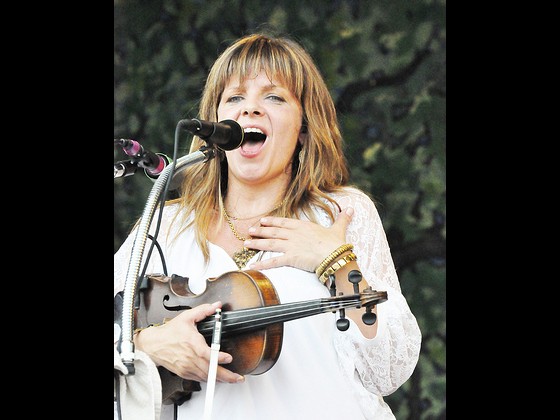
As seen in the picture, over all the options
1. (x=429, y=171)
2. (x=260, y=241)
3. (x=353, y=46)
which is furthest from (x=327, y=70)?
(x=260, y=241)

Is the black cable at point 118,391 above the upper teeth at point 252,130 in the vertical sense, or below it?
below

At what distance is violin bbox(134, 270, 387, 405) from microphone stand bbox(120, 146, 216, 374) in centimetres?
28

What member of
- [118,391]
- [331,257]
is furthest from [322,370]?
[118,391]

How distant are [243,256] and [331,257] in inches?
11.6

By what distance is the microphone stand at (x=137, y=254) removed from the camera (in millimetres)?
1399

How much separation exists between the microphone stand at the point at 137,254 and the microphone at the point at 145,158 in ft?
0.19

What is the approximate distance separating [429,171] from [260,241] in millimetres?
1179

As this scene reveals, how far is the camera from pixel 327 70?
124 inches

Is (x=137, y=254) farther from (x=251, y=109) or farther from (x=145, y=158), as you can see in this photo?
(x=251, y=109)

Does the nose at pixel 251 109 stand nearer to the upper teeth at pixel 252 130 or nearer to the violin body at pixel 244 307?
the upper teeth at pixel 252 130

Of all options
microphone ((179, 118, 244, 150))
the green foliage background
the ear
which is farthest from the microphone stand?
the green foliage background

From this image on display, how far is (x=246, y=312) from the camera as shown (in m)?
1.70

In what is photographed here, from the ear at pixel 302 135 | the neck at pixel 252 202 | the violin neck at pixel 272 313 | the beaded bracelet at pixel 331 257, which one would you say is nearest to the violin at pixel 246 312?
the violin neck at pixel 272 313

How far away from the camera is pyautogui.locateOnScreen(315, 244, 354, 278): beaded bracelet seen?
6.24ft
